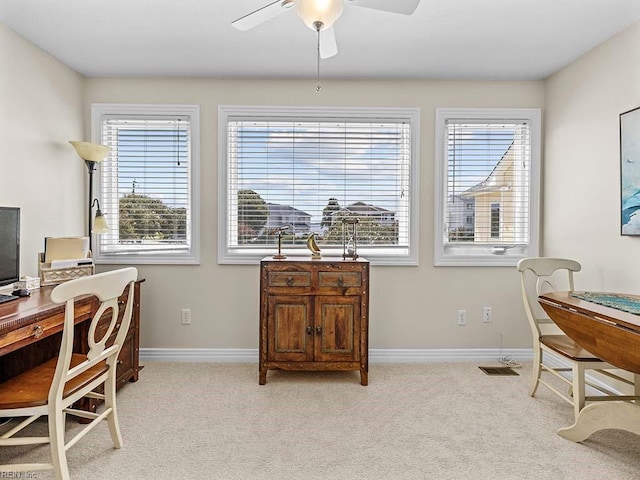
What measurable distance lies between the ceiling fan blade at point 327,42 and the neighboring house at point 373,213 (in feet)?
4.98

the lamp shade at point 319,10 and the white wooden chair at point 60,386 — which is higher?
the lamp shade at point 319,10

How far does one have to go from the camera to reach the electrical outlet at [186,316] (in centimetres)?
349

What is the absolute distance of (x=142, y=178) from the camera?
348 centimetres

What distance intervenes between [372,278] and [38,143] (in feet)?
9.19

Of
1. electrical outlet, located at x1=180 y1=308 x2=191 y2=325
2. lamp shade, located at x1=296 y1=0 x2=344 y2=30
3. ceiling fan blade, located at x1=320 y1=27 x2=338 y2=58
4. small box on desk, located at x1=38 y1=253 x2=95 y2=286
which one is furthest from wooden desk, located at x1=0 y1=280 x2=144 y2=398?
ceiling fan blade, located at x1=320 y1=27 x2=338 y2=58

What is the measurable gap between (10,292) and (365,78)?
304cm

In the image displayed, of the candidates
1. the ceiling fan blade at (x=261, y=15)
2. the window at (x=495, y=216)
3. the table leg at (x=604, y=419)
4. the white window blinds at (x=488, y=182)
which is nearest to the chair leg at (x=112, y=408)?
the ceiling fan blade at (x=261, y=15)

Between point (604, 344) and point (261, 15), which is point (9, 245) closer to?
point (261, 15)

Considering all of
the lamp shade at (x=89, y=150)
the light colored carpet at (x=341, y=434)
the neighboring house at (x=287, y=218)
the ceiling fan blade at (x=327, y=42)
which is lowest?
the light colored carpet at (x=341, y=434)

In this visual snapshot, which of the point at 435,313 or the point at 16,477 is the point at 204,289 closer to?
the point at 16,477

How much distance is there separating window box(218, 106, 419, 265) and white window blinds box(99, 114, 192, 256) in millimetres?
410

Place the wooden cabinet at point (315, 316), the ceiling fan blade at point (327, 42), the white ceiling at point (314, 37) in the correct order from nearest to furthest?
1. the ceiling fan blade at point (327, 42)
2. the white ceiling at point (314, 37)
3. the wooden cabinet at point (315, 316)

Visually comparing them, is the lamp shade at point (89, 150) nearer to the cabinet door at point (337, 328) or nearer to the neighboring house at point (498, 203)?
the cabinet door at point (337, 328)

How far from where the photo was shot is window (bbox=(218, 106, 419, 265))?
3482 mm
